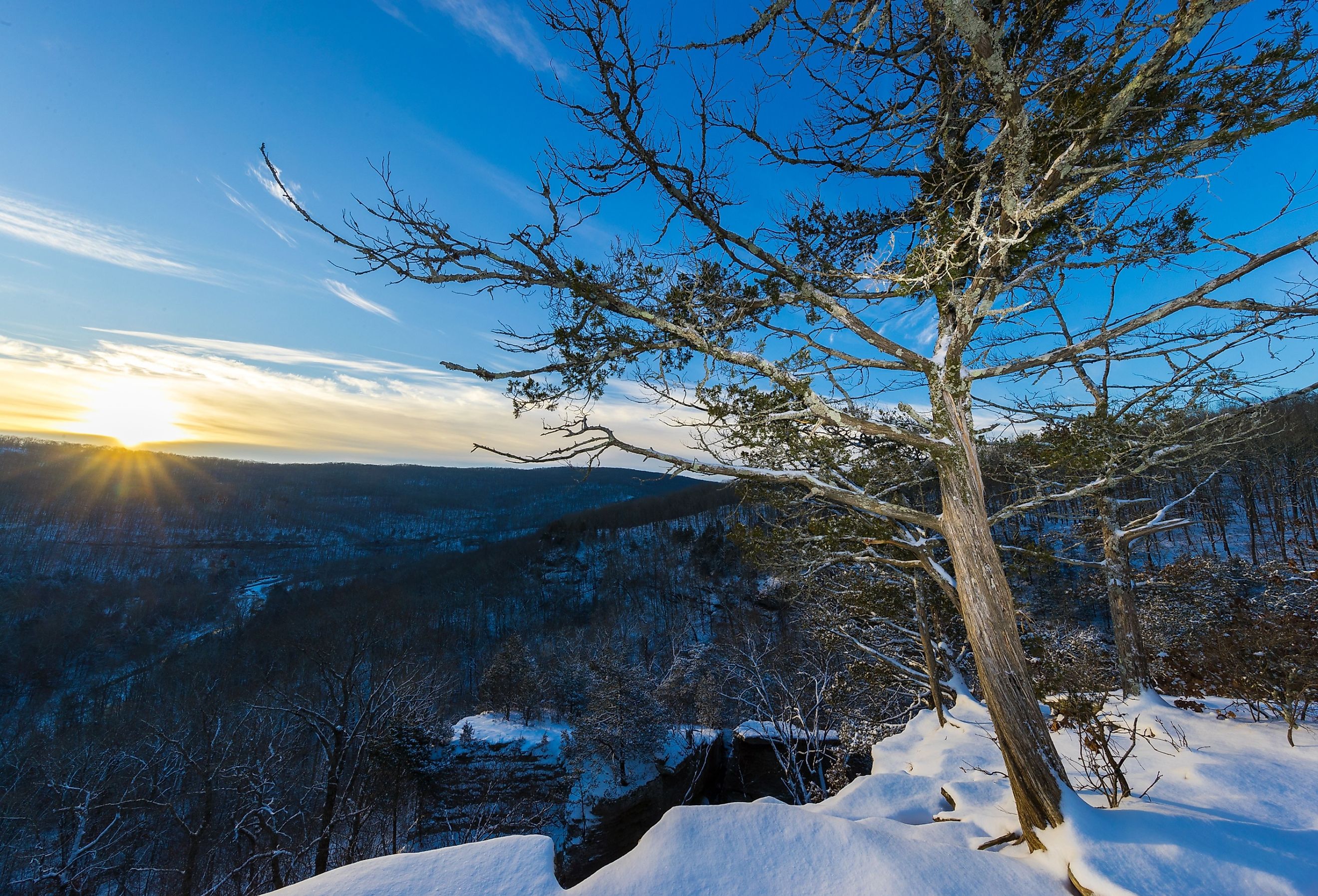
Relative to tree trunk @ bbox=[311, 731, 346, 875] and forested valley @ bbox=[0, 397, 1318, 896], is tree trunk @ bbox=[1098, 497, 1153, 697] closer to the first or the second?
forested valley @ bbox=[0, 397, 1318, 896]

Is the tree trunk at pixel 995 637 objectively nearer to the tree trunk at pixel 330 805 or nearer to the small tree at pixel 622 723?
the tree trunk at pixel 330 805

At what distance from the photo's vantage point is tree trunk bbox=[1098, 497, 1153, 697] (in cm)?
865

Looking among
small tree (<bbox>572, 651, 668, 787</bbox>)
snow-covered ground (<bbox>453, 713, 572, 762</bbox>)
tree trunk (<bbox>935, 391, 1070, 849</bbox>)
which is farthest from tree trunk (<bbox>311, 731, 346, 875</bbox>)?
tree trunk (<bbox>935, 391, 1070, 849</bbox>)

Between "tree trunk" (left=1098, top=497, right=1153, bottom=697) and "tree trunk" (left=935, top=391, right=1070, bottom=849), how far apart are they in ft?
24.7

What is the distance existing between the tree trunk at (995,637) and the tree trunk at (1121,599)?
7533 millimetres

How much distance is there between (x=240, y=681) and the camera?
54656 mm

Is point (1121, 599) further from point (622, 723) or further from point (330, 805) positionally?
point (622, 723)

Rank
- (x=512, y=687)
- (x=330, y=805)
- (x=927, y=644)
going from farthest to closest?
1. (x=512, y=687)
2. (x=330, y=805)
3. (x=927, y=644)

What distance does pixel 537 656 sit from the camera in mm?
51000

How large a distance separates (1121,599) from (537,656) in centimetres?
5032

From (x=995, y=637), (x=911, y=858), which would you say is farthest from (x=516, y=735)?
(x=911, y=858)

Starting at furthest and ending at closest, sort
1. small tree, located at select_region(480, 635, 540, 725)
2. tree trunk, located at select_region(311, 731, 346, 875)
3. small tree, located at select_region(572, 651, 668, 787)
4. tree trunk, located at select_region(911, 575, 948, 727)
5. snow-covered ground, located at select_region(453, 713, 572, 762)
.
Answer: small tree, located at select_region(480, 635, 540, 725) → snow-covered ground, located at select_region(453, 713, 572, 762) → small tree, located at select_region(572, 651, 668, 787) → tree trunk, located at select_region(311, 731, 346, 875) → tree trunk, located at select_region(911, 575, 948, 727)

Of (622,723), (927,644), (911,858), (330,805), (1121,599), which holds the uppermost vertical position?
(1121,599)

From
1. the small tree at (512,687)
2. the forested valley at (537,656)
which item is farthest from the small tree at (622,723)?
the small tree at (512,687)
